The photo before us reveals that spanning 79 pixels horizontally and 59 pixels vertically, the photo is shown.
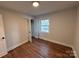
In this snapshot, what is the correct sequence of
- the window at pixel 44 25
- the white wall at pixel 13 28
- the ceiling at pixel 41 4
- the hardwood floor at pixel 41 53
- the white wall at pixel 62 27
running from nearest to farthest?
1. the ceiling at pixel 41 4
2. the hardwood floor at pixel 41 53
3. the white wall at pixel 13 28
4. the white wall at pixel 62 27
5. the window at pixel 44 25

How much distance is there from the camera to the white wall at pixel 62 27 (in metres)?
3.38

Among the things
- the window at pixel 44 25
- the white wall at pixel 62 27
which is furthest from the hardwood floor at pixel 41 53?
the window at pixel 44 25

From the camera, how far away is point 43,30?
17.2 feet

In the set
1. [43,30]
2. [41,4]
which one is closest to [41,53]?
[41,4]

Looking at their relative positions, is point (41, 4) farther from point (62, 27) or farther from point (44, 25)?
point (44, 25)

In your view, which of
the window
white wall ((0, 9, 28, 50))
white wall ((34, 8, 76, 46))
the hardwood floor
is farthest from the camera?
the window

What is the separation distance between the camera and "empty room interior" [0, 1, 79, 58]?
8.76 ft

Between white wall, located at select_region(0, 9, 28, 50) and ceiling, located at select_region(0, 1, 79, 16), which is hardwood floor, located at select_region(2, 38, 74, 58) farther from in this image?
ceiling, located at select_region(0, 1, 79, 16)

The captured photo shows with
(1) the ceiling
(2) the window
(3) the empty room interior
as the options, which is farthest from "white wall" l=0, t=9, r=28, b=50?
(2) the window

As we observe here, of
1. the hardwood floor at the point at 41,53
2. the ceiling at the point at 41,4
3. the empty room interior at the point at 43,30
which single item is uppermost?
the ceiling at the point at 41,4

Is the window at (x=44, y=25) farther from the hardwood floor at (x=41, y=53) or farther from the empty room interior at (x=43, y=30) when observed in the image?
the hardwood floor at (x=41, y=53)

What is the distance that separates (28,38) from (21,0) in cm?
328

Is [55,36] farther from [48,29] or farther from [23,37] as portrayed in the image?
[23,37]

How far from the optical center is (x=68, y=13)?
3.44 m
